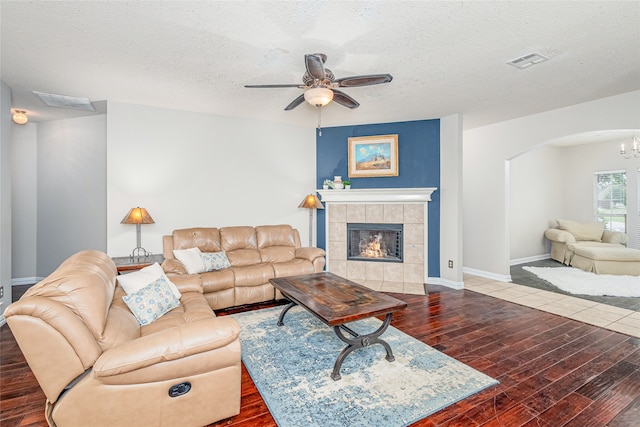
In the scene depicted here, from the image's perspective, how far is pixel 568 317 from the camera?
3.46 metres

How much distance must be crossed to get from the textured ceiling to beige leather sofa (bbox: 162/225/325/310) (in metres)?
1.95

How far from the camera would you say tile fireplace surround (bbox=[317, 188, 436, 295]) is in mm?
4941

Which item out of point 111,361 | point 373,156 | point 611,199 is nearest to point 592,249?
point 611,199

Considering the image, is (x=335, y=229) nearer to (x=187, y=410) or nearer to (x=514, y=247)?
(x=187, y=410)

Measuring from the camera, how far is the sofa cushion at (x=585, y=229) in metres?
6.34

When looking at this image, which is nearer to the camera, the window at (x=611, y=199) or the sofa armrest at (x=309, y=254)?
the sofa armrest at (x=309, y=254)

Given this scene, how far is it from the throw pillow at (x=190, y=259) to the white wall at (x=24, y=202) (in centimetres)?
331

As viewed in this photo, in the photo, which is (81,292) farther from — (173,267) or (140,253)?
(140,253)

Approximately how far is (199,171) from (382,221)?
3.24 m

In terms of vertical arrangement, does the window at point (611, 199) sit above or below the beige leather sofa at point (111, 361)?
above

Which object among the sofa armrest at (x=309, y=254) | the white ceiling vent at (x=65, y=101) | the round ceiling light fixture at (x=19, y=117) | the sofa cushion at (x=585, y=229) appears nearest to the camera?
the white ceiling vent at (x=65, y=101)

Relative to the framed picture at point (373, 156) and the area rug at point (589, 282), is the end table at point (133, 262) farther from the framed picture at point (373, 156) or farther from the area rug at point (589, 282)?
the area rug at point (589, 282)

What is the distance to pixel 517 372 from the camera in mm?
2326

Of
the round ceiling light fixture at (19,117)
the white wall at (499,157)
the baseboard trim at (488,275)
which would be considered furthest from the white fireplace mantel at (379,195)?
the round ceiling light fixture at (19,117)
